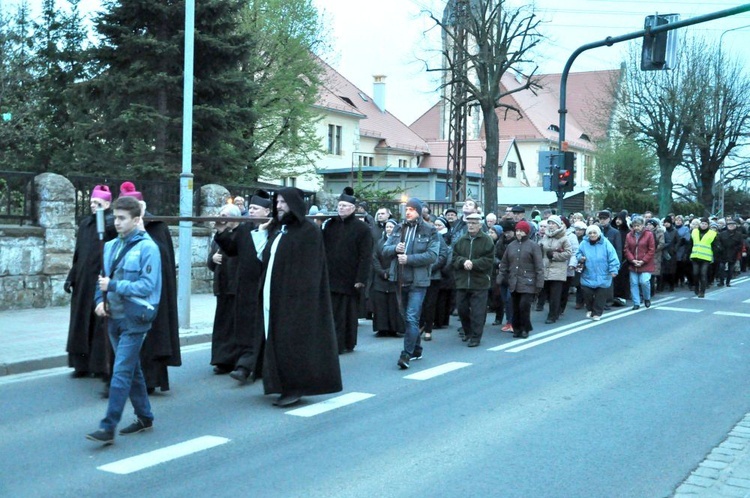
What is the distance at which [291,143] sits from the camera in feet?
112

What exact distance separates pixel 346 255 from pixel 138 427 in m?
4.47

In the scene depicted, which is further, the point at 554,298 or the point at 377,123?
the point at 377,123

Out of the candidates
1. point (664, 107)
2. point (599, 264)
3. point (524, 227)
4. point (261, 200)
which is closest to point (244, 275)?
point (261, 200)

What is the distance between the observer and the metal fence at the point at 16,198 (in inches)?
560

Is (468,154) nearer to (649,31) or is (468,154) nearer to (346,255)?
(649,31)

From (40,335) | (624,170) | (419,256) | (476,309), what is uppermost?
(624,170)

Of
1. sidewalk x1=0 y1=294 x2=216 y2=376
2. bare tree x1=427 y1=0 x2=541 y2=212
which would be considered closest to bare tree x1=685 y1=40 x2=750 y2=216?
bare tree x1=427 y1=0 x2=541 y2=212

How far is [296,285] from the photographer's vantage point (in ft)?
26.1

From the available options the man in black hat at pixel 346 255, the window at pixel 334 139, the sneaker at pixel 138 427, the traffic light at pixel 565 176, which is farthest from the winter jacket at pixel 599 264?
the window at pixel 334 139

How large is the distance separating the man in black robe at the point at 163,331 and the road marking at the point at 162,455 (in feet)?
4.50

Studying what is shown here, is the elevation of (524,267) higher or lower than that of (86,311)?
higher

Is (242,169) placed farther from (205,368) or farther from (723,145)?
(723,145)

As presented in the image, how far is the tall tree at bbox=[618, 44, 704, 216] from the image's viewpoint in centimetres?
4647

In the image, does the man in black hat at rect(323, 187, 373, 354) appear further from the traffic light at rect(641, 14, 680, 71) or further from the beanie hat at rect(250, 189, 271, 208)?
the traffic light at rect(641, 14, 680, 71)
